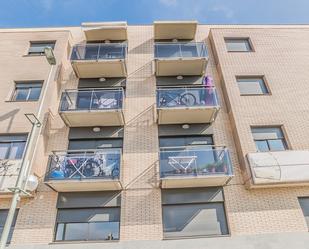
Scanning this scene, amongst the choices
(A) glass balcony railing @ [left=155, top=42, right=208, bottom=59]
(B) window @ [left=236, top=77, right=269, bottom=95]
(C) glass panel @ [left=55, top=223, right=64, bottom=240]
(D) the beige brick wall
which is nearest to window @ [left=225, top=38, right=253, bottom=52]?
(D) the beige brick wall

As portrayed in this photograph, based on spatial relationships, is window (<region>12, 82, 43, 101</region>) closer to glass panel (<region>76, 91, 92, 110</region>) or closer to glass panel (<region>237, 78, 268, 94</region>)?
glass panel (<region>76, 91, 92, 110</region>)

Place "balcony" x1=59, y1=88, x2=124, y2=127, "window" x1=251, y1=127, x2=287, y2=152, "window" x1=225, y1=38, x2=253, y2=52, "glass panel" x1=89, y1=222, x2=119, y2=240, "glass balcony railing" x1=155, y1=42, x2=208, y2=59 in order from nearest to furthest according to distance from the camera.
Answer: "glass panel" x1=89, y1=222, x2=119, y2=240
"window" x1=251, y1=127, x2=287, y2=152
"balcony" x1=59, y1=88, x2=124, y2=127
"glass balcony railing" x1=155, y1=42, x2=208, y2=59
"window" x1=225, y1=38, x2=253, y2=52

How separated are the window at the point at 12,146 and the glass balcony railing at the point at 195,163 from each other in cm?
550

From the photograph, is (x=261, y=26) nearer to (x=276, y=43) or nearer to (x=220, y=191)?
(x=276, y=43)

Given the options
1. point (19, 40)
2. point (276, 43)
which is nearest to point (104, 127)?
point (19, 40)

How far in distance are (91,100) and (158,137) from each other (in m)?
3.25

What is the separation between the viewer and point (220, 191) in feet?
31.3

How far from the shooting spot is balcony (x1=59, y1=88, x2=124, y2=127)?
1057 centimetres

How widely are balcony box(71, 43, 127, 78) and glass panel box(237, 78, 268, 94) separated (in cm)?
560

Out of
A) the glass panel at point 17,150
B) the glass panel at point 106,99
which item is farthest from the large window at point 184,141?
the glass panel at point 17,150

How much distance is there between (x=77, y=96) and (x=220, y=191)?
6954 millimetres

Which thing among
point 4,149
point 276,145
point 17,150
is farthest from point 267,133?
point 4,149

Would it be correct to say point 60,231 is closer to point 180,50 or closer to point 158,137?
point 158,137

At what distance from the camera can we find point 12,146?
10.2 meters
